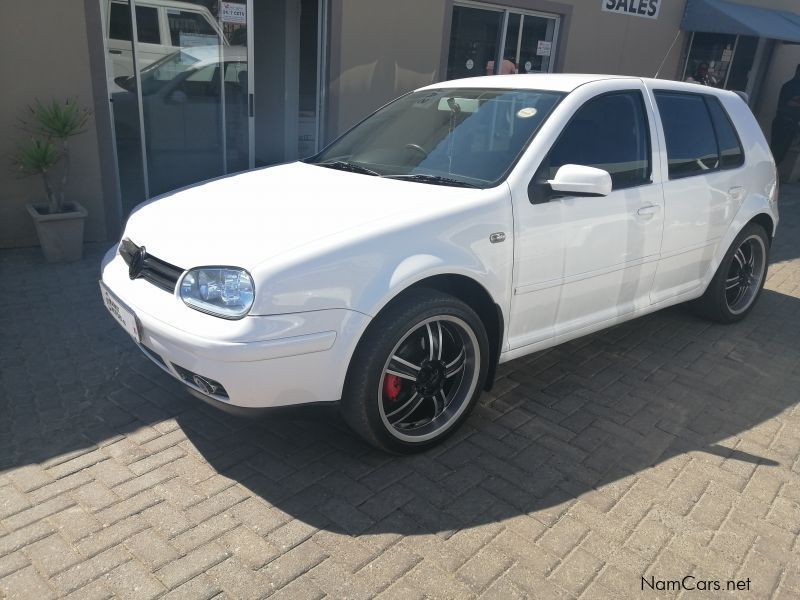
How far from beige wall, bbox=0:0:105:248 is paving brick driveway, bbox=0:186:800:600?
83.7 inches

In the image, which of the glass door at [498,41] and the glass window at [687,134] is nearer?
the glass window at [687,134]

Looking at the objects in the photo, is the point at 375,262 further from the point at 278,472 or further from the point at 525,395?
the point at 525,395

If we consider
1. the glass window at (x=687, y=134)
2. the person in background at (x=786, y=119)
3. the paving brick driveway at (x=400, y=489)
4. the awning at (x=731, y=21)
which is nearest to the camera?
the paving brick driveway at (x=400, y=489)

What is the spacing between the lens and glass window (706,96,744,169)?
4598mm

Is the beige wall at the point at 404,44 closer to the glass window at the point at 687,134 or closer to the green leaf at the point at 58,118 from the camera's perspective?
the green leaf at the point at 58,118

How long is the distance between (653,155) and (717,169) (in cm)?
83

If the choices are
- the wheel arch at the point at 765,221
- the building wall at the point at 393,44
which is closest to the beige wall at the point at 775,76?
Answer: the building wall at the point at 393,44

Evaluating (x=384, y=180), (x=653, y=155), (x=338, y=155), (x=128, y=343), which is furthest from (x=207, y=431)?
(x=653, y=155)

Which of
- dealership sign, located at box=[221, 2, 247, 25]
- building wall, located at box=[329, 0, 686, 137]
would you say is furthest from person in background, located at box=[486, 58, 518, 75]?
dealership sign, located at box=[221, 2, 247, 25]

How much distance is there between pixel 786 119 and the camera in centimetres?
1191

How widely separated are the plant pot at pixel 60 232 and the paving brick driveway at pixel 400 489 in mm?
1547

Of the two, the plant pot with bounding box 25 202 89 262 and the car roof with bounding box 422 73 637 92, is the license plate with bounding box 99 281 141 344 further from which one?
the plant pot with bounding box 25 202 89 262

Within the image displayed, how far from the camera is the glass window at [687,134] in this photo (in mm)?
4129

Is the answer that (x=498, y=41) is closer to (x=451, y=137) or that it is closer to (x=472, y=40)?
(x=472, y=40)
